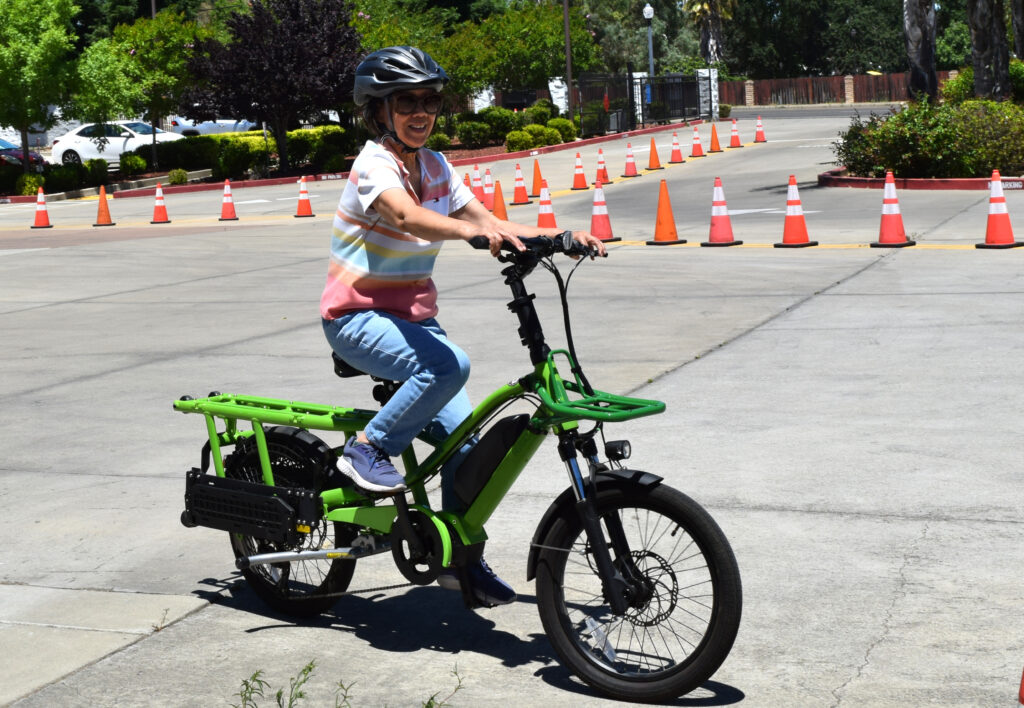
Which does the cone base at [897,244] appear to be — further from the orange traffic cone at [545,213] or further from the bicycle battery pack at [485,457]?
the bicycle battery pack at [485,457]

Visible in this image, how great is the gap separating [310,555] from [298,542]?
10 cm

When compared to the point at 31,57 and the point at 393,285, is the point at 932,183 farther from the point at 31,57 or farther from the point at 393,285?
the point at 31,57

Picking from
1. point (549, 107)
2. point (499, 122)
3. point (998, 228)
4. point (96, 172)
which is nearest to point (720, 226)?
point (998, 228)

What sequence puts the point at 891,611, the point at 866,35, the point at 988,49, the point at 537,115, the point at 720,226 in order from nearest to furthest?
the point at 891,611
the point at 720,226
the point at 988,49
the point at 537,115
the point at 866,35

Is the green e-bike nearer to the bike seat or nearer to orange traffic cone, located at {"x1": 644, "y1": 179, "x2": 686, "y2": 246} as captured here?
the bike seat

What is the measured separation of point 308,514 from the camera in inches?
192

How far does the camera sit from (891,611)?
188 inches

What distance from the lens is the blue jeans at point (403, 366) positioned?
4562mm

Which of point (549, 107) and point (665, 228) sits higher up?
point (549, 107)

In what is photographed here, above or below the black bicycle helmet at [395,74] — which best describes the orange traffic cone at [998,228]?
below

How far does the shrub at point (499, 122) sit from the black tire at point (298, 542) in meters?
41.0

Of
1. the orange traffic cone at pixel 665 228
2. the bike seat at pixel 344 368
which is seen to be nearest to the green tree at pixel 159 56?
the orange traffic cone at pixel 665 228

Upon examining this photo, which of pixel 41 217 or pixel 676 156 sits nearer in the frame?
pixel 41 217

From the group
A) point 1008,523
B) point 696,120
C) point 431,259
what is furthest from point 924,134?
point 696,120
